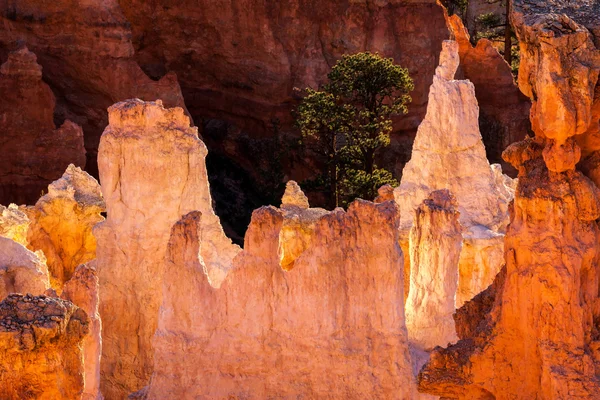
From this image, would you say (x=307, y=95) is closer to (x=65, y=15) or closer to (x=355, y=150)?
(x=355, y=150)

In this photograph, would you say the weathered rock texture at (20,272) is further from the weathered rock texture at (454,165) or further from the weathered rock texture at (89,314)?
the weathered rock texture at (454,165)

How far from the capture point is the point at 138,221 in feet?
55.2

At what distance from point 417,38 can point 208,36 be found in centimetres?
490

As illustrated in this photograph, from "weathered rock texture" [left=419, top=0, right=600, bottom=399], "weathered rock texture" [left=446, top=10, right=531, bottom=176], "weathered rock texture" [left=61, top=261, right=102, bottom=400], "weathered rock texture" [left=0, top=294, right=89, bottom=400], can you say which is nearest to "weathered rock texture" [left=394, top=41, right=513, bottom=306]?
"weathered rock texture" [left=61, top=261, right=102, bottom=400]

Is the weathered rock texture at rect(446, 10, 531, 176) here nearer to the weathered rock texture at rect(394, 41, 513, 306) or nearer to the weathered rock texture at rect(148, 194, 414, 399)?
the weathered rock texture at rect(394, 41, 513, 306)

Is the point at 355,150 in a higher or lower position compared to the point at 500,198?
higher

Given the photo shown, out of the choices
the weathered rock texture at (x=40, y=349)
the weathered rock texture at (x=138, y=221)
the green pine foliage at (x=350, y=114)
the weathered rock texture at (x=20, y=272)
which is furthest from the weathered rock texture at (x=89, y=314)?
the green pine foliage at (x=350, y=114)

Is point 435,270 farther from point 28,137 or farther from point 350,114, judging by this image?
point 28,137

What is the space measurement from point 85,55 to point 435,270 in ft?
46.3

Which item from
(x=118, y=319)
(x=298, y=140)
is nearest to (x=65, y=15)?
(x=298, y=140)

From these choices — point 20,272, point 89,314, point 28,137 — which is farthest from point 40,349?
point 28,137

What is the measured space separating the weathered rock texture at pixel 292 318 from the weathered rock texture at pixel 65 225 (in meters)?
6.12

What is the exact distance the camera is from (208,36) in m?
30.2

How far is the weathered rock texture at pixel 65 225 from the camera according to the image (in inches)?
771
